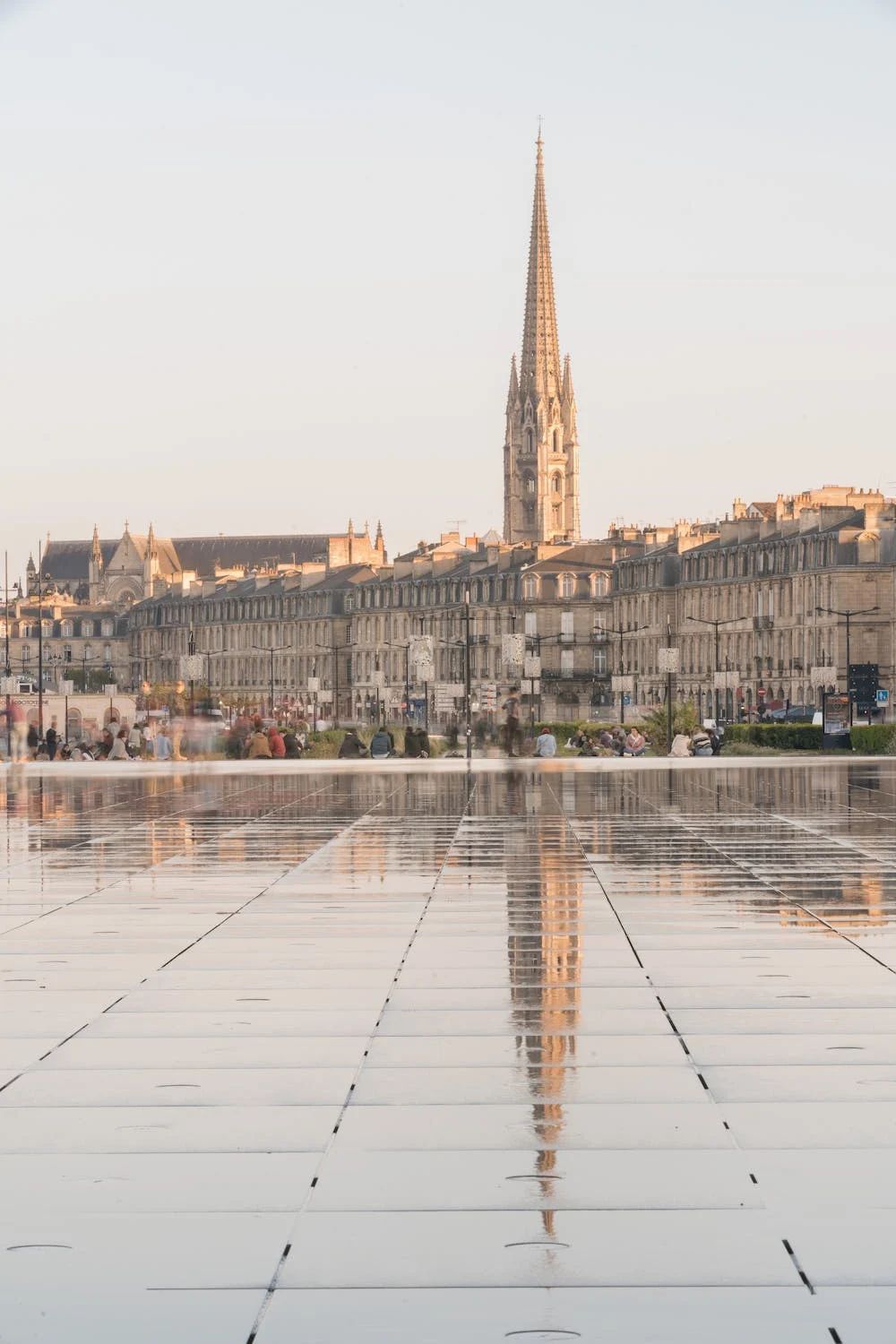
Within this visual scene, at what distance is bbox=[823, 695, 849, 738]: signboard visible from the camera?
6178cm

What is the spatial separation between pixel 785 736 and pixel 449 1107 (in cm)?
5612

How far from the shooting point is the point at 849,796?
1422 inches

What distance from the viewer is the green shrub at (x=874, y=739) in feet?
200

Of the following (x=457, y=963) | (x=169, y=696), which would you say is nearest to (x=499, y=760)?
(x=457, y=963)

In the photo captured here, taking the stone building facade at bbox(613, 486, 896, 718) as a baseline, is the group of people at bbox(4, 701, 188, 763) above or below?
below

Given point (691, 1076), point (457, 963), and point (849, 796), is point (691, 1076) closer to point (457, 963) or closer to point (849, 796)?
point (457, 963)

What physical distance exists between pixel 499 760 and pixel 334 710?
138652 mm

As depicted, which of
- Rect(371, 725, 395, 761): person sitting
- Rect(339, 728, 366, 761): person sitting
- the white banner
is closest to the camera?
Rect(371, 725, 395, 761): person sitting

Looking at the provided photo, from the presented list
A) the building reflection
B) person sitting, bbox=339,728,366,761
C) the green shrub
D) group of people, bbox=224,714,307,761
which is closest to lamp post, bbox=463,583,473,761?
person sitting, bbox=339,728,366,761

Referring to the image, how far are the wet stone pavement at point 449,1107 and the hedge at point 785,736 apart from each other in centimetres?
4376

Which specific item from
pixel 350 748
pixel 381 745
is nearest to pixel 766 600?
pixel 350 748

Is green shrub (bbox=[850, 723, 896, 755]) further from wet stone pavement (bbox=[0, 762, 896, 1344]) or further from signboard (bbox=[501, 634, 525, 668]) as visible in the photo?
wet stone pavement (bbox=[0, 762, 896, 1344])

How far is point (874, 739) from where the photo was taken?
202ft

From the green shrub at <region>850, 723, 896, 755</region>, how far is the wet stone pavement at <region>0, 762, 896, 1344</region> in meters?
40.6
